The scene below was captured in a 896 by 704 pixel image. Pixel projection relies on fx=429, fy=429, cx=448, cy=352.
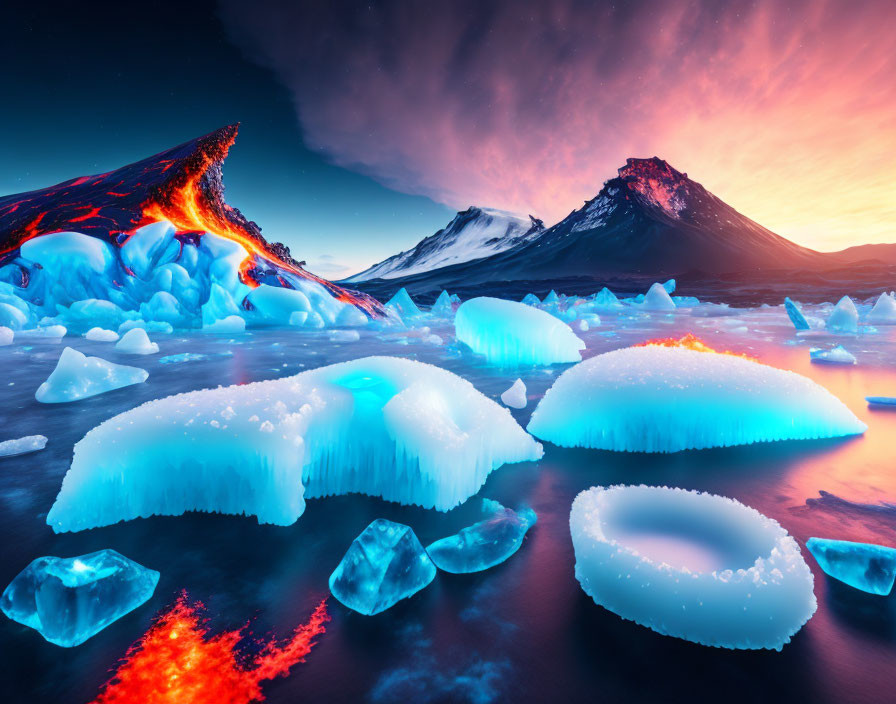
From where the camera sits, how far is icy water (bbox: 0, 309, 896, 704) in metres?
1.20

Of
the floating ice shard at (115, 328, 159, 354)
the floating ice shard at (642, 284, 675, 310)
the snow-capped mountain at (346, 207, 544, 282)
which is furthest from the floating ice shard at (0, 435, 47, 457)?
the snow-capped mountain at (346, 207, 544, 282)

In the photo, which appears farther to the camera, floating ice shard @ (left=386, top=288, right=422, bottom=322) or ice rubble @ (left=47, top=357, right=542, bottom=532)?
floating ice shard @ (left=386, top=288, right=422, bottom=322)

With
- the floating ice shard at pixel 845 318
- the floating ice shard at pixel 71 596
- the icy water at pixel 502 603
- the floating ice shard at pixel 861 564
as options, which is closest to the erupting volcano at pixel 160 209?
the icy water at pixel 502 603

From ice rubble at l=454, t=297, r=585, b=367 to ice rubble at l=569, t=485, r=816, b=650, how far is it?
4760 millimetres

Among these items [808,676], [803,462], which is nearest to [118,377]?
[808,676]

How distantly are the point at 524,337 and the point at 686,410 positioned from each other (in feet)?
12.0

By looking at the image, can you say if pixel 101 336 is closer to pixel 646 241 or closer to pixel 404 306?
pixel 404 306

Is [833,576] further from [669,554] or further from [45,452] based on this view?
[45,452]

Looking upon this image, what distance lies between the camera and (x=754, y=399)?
297cm

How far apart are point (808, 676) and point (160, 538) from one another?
2424 mm

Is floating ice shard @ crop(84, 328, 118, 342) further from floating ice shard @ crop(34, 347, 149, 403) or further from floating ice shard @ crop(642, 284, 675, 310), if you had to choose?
floating ice shard @ crop(642, 284, 675, 310)

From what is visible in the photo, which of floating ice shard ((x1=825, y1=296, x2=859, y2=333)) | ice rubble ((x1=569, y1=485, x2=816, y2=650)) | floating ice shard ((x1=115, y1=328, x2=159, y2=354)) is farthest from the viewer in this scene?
floating ice shard ((x1=825, y1=296, x2=859, y2=333))

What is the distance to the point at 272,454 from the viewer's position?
2020 millimetres

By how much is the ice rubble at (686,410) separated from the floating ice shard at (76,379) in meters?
4.46
